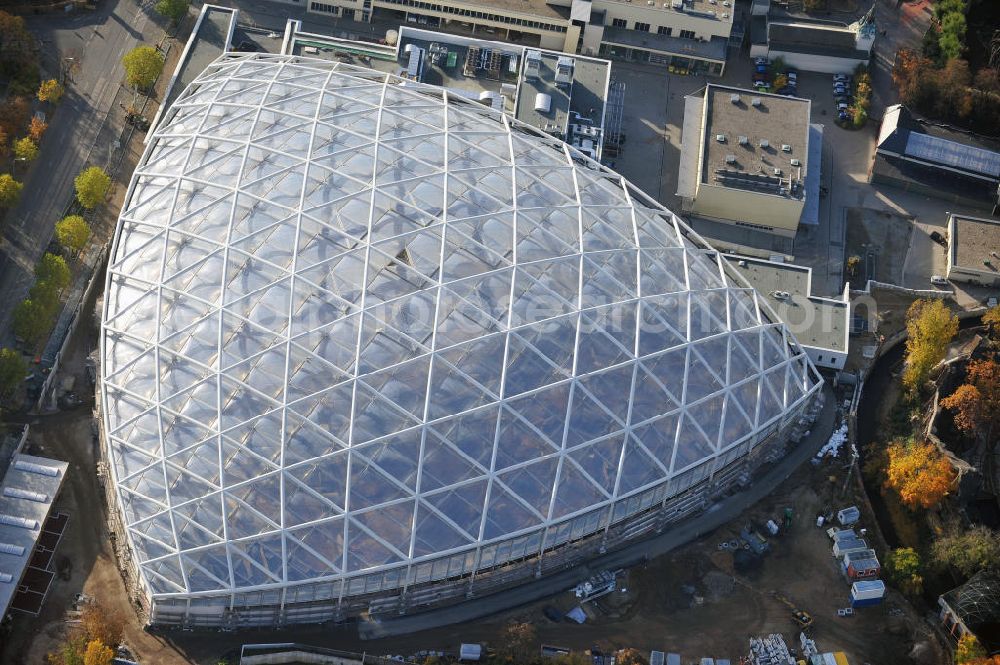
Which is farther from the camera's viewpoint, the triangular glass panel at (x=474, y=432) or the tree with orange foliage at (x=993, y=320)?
the tree with orange foliage at (x=993, y=320)

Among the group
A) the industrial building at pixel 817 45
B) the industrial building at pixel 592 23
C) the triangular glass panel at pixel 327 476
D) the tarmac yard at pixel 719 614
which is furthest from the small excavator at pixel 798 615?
the industrial building at pixel 817 45

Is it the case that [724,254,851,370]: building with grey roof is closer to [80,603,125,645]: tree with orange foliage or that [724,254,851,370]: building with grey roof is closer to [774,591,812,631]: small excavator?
[774,591,812,631]: small excavator

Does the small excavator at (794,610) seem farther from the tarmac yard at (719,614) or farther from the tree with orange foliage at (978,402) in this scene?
the tree with orange foliage at (978,402)

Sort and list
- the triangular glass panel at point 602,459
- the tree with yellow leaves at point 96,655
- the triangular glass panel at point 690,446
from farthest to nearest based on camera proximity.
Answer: the triangular glass panel at point 690,446, the triangular glass panel at point 602,459, the tree with yellow leaves at point 96,655

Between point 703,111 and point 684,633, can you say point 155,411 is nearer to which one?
point 684,633

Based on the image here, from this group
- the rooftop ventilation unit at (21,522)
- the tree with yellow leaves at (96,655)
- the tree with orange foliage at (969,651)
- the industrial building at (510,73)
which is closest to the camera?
the tree with yellow leaves at (96,655)

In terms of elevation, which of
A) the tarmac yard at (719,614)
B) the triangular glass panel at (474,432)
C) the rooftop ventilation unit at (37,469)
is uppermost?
the triangular glass panel at (474,432)

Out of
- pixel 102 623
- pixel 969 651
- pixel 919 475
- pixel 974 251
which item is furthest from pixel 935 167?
pixel 102 623

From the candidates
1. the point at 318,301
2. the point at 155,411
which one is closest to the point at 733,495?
the point at 318,301
